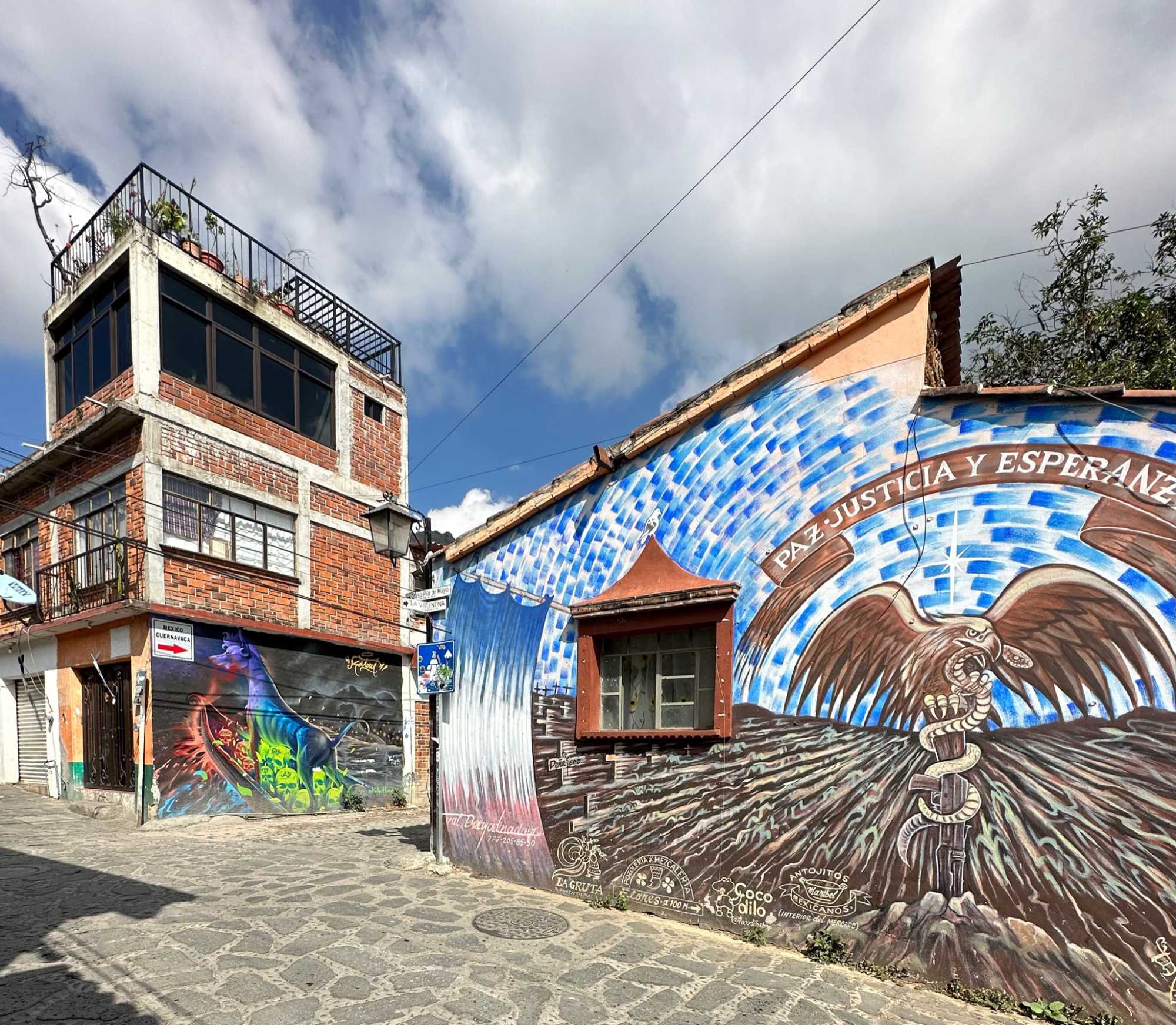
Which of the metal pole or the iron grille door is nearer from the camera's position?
the metal pole

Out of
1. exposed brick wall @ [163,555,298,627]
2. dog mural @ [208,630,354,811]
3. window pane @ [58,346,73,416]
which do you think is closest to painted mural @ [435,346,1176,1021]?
dog mural @ [208,630,354,811]

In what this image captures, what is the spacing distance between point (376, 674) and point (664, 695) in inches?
447

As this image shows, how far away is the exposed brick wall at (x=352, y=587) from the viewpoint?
15013 millimetres

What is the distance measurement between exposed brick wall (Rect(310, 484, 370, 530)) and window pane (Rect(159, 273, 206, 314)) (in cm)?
428

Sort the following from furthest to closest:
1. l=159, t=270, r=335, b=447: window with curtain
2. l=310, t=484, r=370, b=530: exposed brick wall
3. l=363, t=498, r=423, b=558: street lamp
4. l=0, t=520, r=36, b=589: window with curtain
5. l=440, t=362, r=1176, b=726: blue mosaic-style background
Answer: l=310, t=484, r=370, b=530: exposed brick wall < l=0, t=520, r=36, b=589: window with curtain < l=159, t=270, r=335, b=447: window with curtain < l=363, t=498, r=423, b=558: street lamp < l=440, t=362, r=1176, b=726: blue mosaic-style background

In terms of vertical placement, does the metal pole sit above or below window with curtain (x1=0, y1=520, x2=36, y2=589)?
below

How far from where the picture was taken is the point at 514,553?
7.58m

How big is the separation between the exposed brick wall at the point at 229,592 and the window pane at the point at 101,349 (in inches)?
168

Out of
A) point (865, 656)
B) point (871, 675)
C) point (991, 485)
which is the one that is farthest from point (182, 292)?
point (991, 485)

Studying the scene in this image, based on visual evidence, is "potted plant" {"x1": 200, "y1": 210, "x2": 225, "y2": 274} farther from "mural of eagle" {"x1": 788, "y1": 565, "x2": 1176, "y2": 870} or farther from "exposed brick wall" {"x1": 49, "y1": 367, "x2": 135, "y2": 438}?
"mural of eagle" {"x1": 788, "y1": 565, "x2": 1176, "y2": 870}

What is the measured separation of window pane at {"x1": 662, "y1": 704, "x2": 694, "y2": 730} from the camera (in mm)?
6121

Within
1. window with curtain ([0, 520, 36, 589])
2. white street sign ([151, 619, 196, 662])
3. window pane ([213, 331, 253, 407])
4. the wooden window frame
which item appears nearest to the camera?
the wooden window frame
